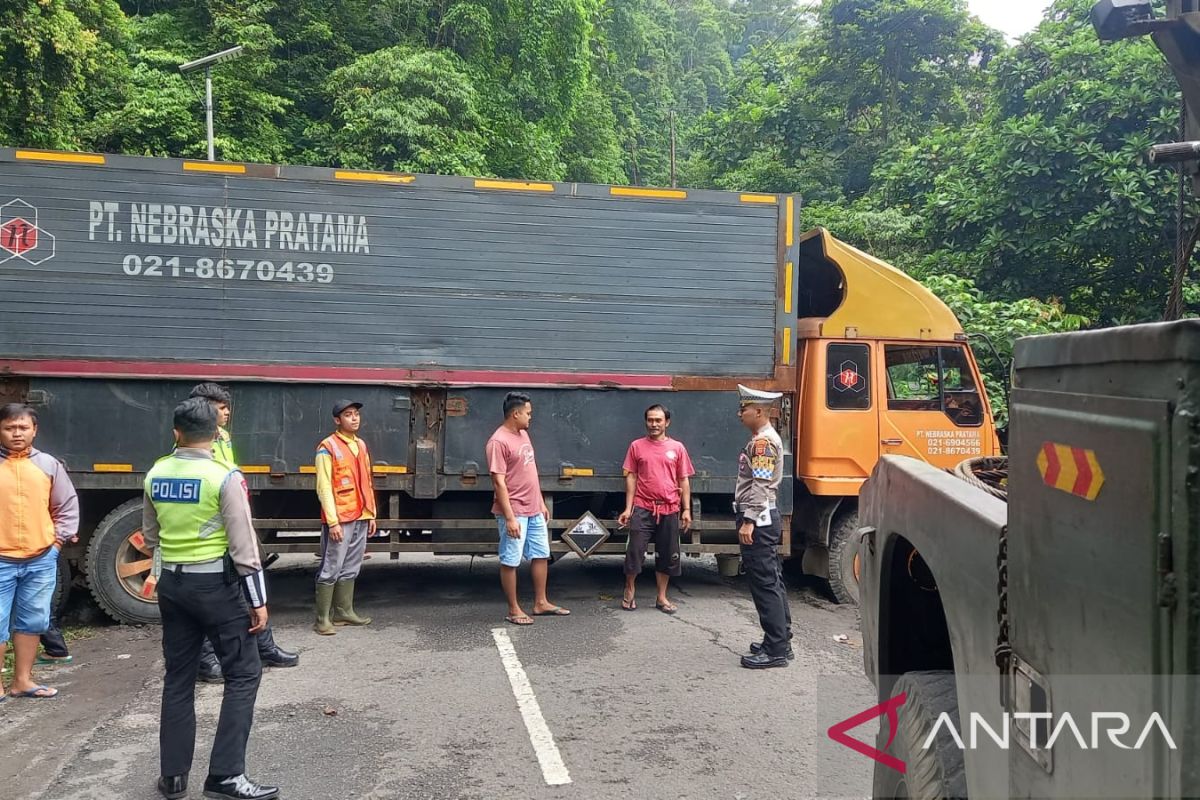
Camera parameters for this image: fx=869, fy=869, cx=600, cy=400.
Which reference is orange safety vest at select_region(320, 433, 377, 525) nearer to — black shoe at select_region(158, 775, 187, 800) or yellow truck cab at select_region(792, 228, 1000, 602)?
black shoe at select_region(158, 775, 187, 800)

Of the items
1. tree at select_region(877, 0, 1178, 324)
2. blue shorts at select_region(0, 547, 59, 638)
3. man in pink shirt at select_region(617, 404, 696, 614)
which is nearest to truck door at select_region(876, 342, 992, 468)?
man in pink shirt at select_region(617, 404, 696, 614)

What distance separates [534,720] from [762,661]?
5.19ft

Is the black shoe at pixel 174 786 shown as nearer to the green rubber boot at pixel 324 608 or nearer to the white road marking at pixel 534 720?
the white road marking at pixel 534 720

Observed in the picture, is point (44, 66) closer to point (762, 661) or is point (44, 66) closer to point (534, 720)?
point (534, 720)

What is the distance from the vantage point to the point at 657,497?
6559 millimetres

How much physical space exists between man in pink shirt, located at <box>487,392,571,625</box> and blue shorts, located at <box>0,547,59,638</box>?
2721 mm

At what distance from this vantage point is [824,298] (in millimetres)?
7672

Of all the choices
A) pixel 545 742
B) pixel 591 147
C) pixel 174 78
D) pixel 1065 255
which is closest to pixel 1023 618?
pixel 545 742

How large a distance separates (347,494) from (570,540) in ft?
5.74

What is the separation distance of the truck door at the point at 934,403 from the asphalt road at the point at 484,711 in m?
1.56

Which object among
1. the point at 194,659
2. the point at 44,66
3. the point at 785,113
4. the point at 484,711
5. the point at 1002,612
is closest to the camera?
the point at 1002,612

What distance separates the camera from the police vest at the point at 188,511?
11.4ft

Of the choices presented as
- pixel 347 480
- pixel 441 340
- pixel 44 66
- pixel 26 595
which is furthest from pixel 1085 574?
pixel 44 66

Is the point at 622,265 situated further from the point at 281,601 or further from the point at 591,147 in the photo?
the point at 591,147
